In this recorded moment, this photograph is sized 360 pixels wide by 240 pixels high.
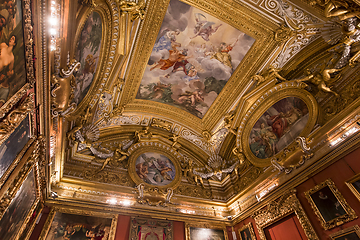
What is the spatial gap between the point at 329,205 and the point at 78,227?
26.3 ft

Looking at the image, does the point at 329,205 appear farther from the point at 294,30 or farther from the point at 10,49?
the point at 10,49

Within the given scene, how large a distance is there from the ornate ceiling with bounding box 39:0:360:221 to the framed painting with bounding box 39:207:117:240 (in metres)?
0.47

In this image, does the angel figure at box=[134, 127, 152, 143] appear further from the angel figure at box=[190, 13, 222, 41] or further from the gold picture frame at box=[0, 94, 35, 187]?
the gold picture frame at box=[0, 94, 35, 187]

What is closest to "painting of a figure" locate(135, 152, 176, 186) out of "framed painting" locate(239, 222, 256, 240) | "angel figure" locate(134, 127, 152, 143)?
"angel figure" locate(134, 127, 152, 143)

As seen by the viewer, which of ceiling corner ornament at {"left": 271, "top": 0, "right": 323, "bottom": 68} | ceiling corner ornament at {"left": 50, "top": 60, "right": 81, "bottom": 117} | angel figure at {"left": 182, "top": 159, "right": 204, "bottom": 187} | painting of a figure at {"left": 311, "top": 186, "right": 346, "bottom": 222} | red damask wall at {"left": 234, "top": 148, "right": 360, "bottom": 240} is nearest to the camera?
ceiling corner ornament at {"left": 50, "top": 60, "right": 81, "bottom": 117}

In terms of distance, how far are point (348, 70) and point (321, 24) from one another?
2.10m

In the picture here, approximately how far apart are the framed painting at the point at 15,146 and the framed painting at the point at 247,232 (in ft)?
27.0

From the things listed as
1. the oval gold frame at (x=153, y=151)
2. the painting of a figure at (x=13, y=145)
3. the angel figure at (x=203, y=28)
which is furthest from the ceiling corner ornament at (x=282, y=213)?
the painting of a figure at (x=13, y=145)

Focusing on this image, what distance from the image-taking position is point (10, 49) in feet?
9.80

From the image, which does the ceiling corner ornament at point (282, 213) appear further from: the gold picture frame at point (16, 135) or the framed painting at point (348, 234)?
the gold picture frame at point (16, 135)

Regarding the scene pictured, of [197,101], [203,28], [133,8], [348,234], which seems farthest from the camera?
[197,101]

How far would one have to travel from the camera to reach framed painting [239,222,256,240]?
8163 mm

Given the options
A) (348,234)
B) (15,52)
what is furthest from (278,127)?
(15,52)

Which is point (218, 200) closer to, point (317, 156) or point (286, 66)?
point (317, 156)
